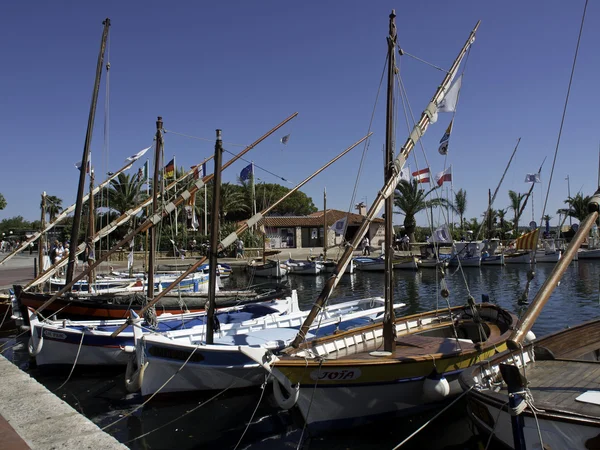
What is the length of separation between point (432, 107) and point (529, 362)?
234 inches

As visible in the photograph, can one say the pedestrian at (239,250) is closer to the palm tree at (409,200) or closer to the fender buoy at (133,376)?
the palm tree at (409,200)

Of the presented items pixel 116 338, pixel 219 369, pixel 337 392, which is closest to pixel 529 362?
pixel 337 392

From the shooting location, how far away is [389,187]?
10.7m

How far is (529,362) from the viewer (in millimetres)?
9344

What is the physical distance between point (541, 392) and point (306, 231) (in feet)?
194

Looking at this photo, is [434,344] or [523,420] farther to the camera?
[434,344]

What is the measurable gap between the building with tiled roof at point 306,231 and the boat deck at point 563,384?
5455 cm

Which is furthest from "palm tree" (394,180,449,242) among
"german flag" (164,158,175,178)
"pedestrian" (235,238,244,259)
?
"german flag" (164,158,175,178)

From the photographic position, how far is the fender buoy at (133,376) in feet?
40.3

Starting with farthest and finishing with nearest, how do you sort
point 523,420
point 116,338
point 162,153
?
point 162,153
point 116,338
point 523,420

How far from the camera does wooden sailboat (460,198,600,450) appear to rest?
6.44 m

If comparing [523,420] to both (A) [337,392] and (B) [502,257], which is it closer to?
(A) [337,392]

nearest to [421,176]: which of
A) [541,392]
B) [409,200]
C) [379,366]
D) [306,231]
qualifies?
[379,366]

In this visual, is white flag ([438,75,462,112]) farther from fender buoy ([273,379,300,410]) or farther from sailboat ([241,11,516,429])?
fender buoy ([273,379,300,410])
